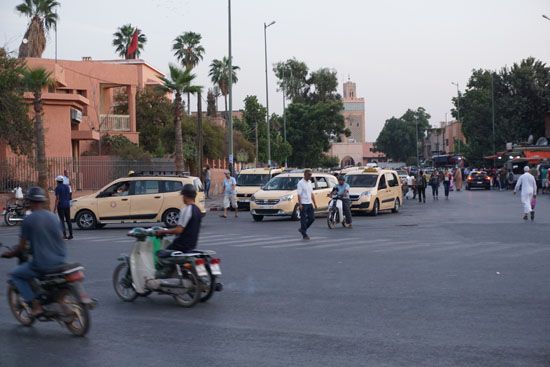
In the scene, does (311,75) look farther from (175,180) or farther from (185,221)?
(185,221)

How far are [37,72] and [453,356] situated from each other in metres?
26.9

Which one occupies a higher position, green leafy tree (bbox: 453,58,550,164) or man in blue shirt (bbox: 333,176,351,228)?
green leafy tree (bbox: 453,58,550,164)

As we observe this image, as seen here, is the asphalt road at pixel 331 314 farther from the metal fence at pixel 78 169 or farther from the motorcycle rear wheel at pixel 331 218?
the metal fence at pixel 78 169

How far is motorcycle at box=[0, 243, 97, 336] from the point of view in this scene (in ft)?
28.4

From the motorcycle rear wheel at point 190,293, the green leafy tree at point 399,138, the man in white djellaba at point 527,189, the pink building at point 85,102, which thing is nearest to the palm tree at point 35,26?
the pink building at point 85,102

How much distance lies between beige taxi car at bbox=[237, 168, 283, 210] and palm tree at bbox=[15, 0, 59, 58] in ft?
80.2

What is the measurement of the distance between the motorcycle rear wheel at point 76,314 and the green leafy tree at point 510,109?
231 feet

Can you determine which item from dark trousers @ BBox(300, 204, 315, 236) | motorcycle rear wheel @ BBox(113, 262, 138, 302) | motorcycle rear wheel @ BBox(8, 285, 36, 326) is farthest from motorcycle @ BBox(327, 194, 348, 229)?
motorcycle rear wheel @ BBox(8, 285, 36, 326)

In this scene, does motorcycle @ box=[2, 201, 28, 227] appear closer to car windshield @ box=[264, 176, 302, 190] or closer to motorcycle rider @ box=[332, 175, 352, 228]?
car windshield @ box=[264, 176, 302, 190]

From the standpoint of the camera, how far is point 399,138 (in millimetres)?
159625

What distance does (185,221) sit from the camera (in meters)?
10.9

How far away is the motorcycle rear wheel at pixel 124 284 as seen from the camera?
11289 millimetres

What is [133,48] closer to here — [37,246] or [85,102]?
[85,102]

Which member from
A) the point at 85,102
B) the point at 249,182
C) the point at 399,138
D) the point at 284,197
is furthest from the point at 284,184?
the point at 399,138
